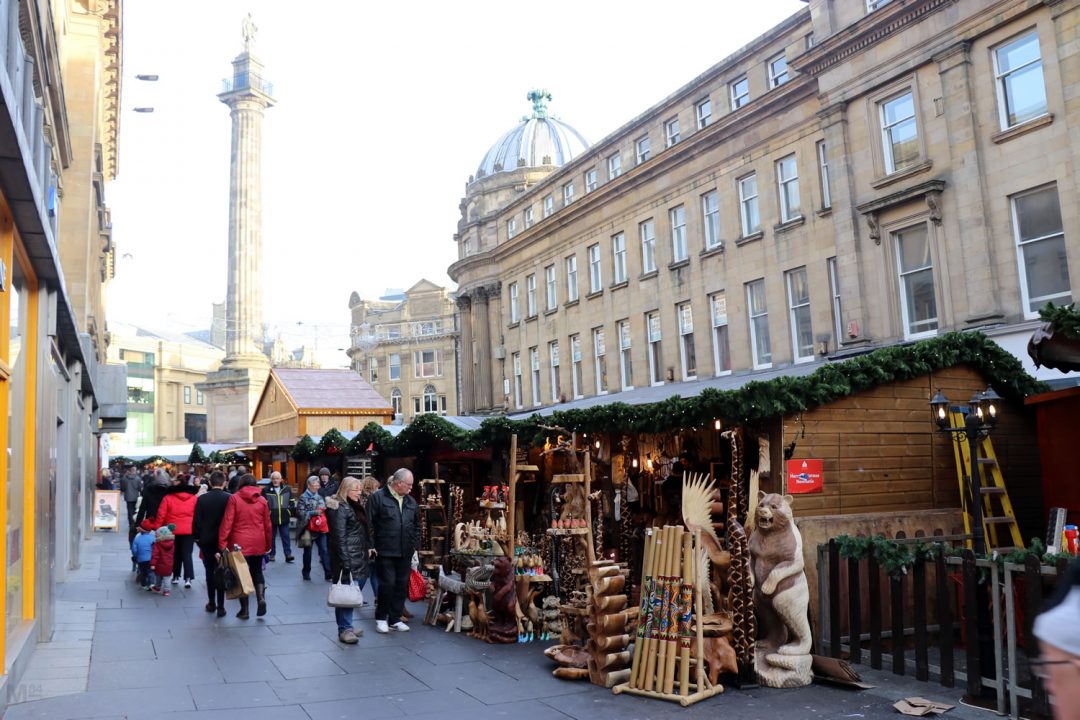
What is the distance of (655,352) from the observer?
31.6m

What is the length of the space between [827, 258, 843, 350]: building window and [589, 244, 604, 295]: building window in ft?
38.5

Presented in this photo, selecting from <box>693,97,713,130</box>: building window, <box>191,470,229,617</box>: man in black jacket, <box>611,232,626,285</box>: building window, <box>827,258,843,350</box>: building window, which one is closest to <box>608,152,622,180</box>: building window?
<box>611,232,626,285</box>: building window

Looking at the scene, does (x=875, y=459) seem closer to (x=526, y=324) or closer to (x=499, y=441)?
(x=499, y=441)

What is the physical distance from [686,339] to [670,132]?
25.1ft

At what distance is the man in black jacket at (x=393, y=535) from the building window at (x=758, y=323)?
17.6 m

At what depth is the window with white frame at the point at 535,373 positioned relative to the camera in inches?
1555

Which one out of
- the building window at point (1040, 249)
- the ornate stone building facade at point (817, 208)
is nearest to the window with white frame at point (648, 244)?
the ornate stone building facade at point (817, 208)

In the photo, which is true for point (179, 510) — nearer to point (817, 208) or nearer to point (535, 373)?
point (817, 208)

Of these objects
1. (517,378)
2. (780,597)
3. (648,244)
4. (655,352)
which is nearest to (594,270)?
(648,244)

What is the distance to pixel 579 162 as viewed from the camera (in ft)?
123

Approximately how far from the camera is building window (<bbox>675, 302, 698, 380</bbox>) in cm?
2969

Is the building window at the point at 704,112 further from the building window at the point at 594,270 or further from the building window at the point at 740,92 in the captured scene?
the building window at the point at 594,270

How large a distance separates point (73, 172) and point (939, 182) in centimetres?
1978

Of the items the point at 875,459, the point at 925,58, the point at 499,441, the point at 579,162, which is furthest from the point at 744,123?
the point at 875,459
